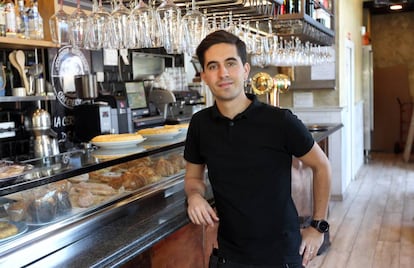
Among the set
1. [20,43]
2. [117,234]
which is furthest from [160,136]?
[20,43]

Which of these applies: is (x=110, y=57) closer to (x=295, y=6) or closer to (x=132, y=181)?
(x=295, y=6)

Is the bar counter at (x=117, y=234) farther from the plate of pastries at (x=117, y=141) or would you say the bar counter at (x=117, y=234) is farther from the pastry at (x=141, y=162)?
→ the plate of pastries at (x=117, y=141)

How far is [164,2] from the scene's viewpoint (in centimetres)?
259

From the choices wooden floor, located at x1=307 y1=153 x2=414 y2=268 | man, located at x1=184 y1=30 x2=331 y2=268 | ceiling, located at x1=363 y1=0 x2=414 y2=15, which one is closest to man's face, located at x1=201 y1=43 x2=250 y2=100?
man, located at x1=184 y1=30 x2=331 y2=268

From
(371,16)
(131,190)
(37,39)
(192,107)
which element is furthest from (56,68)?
(371,16)

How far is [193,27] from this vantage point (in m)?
2.95

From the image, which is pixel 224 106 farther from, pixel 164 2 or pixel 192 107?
pixel 192 107

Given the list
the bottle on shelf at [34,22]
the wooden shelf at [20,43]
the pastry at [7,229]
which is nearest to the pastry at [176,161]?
the pastry at [7,229]

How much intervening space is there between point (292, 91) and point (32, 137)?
3353 mm

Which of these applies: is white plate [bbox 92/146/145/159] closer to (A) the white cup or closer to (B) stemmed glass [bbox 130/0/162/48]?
(B) stemmed glass [bbox 130/0/162/48]

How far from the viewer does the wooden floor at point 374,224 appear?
394 cm

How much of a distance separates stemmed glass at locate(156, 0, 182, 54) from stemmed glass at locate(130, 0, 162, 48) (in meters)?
0.03

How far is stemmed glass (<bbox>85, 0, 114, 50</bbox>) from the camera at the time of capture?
264cm

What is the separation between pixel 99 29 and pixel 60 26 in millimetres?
228
